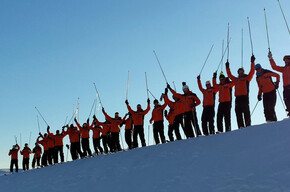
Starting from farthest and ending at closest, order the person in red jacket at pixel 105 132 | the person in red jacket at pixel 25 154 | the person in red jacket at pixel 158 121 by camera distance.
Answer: the person in red jacket at pixel 25 154 → the person in red jacket at pixel 105 132 → the person in red jacket at pixel 158 121

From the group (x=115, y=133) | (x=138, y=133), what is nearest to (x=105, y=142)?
(x=115, y=133)

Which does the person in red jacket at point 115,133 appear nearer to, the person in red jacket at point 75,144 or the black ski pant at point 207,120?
the person in red jacket at point 75,144

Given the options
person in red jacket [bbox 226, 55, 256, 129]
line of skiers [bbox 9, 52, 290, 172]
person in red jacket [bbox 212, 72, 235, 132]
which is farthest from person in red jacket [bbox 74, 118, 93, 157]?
person in red jacket [bbox 226, 55, 256, 129]

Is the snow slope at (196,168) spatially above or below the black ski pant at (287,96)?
below

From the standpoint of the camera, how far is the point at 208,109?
1092 cm

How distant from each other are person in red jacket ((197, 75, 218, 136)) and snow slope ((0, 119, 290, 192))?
5.99 feet

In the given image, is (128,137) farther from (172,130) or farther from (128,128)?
(172,130)

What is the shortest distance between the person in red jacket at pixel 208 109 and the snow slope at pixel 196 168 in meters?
1.83

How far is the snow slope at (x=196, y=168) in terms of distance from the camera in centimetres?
574

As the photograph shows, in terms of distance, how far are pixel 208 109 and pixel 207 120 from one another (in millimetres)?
368

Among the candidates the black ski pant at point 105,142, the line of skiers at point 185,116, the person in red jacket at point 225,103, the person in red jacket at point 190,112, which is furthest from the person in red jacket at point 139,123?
the person in red jacket at point 225,103

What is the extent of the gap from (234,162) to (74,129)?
31.5ft

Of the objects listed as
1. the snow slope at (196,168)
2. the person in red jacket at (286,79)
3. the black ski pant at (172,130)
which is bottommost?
the snow slope at (196,168)

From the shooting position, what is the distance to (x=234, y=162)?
6520 millimetres
